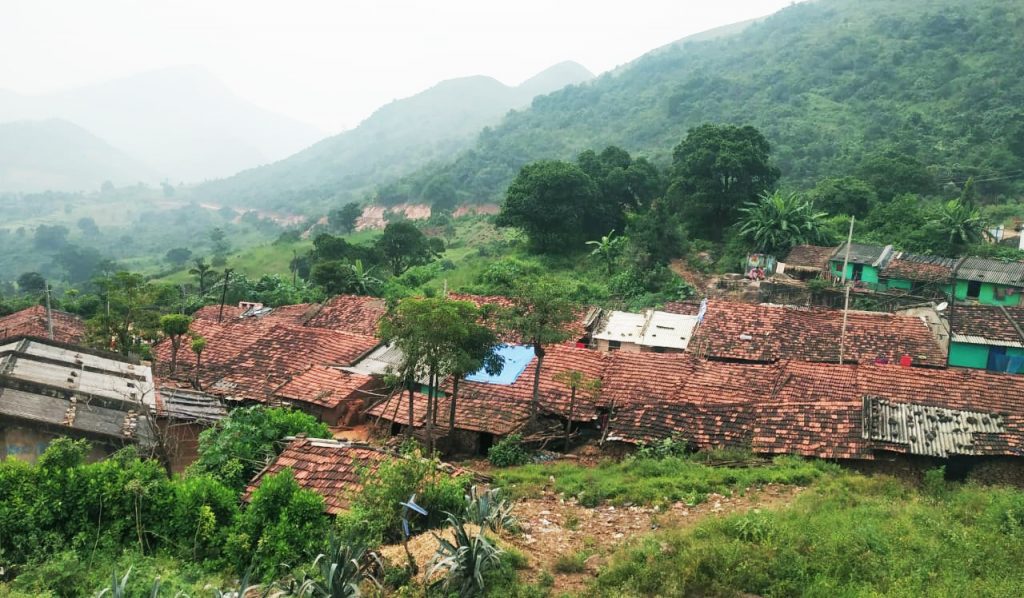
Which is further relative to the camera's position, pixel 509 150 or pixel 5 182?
pixel 5 182

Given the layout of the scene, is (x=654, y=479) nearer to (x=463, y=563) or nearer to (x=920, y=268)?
(x=463, y=563)

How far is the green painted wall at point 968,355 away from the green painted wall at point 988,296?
7986 millimetres

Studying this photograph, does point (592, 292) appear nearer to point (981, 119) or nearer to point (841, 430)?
point (841, 430)

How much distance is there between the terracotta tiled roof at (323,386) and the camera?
19.2m

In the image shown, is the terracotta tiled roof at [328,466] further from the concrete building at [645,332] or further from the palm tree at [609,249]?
the palm tree at [609,249]

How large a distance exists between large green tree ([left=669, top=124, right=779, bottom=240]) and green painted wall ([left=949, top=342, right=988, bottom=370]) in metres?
16.6

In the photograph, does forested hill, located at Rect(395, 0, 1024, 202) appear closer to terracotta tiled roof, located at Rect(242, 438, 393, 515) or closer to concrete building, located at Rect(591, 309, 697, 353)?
concrete building, located at Rect(591, 309, 697, 353)

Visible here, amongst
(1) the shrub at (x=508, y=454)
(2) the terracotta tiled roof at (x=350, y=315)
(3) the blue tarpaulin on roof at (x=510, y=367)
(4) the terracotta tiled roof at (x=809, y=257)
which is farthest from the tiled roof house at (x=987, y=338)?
(2) the terracotta tiled roof at (x=350, y=315)

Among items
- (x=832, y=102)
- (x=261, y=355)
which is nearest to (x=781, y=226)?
(x=261, y=355)

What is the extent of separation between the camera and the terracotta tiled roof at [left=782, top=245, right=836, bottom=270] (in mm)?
32000

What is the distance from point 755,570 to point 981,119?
191 ft

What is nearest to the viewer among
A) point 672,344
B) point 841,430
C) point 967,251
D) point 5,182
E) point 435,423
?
point 841,430

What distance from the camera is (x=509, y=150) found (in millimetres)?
86562

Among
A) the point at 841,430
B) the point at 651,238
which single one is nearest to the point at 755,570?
the point at 841,430
